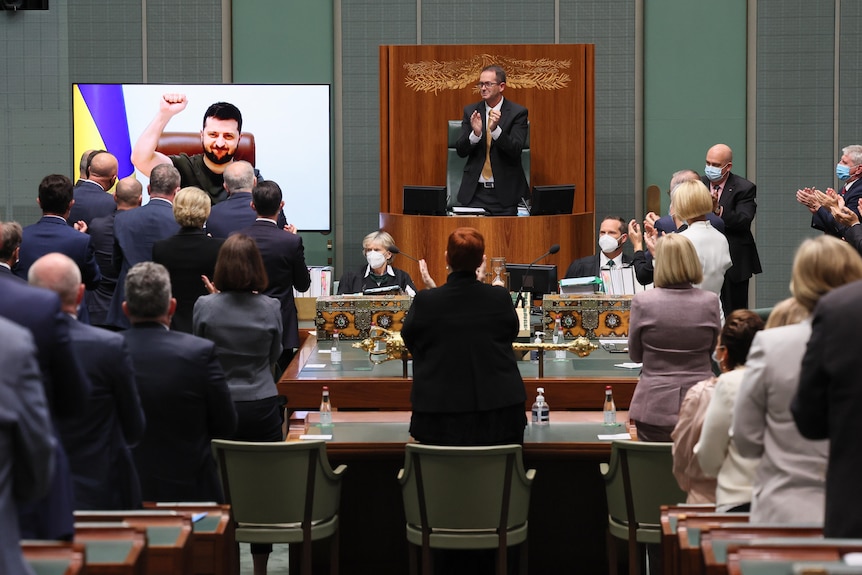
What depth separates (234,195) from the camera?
21.6 ft

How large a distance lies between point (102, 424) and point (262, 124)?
6245 mm

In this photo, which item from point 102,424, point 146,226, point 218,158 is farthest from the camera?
point 218,158

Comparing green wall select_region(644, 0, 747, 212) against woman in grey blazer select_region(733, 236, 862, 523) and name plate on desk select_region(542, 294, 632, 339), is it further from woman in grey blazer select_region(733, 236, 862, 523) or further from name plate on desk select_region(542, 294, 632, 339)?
woman in grey blazer select_region(733, 236, 862, 523)

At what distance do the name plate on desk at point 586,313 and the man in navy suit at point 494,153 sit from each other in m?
2.36

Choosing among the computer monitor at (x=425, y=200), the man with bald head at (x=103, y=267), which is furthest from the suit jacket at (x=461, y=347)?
the computer monitor at (x=425, y=200)

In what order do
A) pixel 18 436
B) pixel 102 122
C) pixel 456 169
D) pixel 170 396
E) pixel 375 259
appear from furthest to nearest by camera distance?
pixel 102 122 → pixel 456 169 → pixel 375 259 → pixel 170 396 → pixel 18 436

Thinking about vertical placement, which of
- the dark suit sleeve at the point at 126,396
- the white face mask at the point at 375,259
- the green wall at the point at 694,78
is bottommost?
the dark suit sleeve at the point at 126,396

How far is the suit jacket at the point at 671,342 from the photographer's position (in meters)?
4.68

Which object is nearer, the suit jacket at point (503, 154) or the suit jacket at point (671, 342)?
the suit jacket at point (671, 342)

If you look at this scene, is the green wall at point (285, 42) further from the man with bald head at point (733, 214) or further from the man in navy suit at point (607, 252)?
the man with bald head at point (733, 214)

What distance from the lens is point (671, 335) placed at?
469 cm

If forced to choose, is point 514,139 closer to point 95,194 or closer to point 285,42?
point 285,42

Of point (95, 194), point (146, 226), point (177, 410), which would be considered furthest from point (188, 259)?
point (177, 410)

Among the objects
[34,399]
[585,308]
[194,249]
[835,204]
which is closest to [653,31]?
[835,204]
